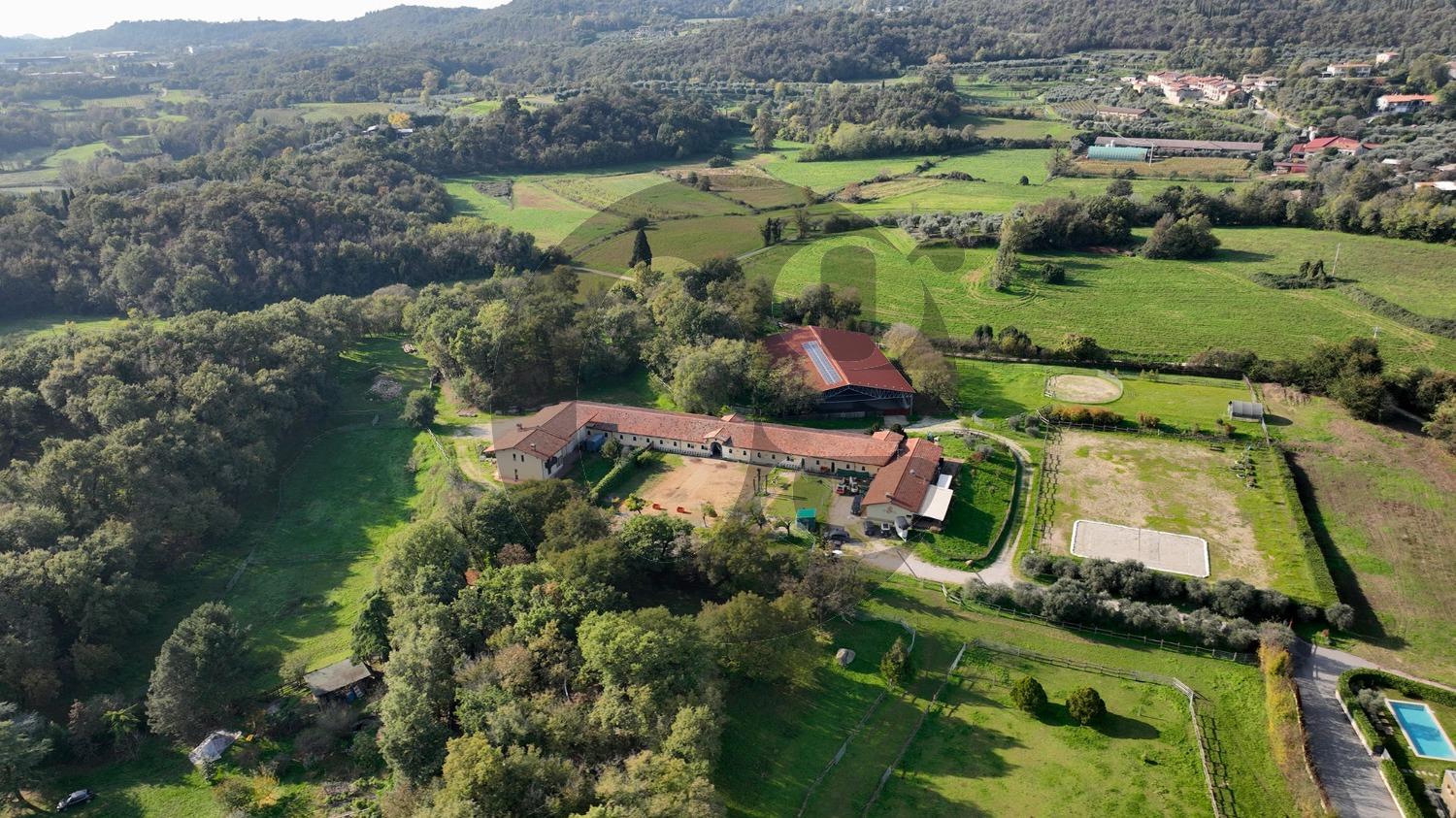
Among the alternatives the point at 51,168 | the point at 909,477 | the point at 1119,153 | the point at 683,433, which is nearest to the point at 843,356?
the point at 683,433

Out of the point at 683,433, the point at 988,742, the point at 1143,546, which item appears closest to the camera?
the point at 988,742

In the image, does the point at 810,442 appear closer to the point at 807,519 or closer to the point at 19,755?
the point at 807,519

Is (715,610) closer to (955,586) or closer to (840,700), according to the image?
(840,700)

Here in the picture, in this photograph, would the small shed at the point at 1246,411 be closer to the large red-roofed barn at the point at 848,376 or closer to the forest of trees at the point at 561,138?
the large red-roofed barn at the point at 848,376

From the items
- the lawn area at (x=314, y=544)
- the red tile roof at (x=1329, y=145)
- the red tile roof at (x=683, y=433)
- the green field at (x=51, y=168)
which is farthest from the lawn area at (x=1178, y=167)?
the green field at (x=51, y=168)

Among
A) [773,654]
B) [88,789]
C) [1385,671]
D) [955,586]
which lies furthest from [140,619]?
[1385,671]

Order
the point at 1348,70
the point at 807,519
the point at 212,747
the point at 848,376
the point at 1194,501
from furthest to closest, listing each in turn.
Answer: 1. the point at 1348,70
2. the point at 848,376
3. the point at 1194,501
4. the point at 807,519
5. the point at 212,747
